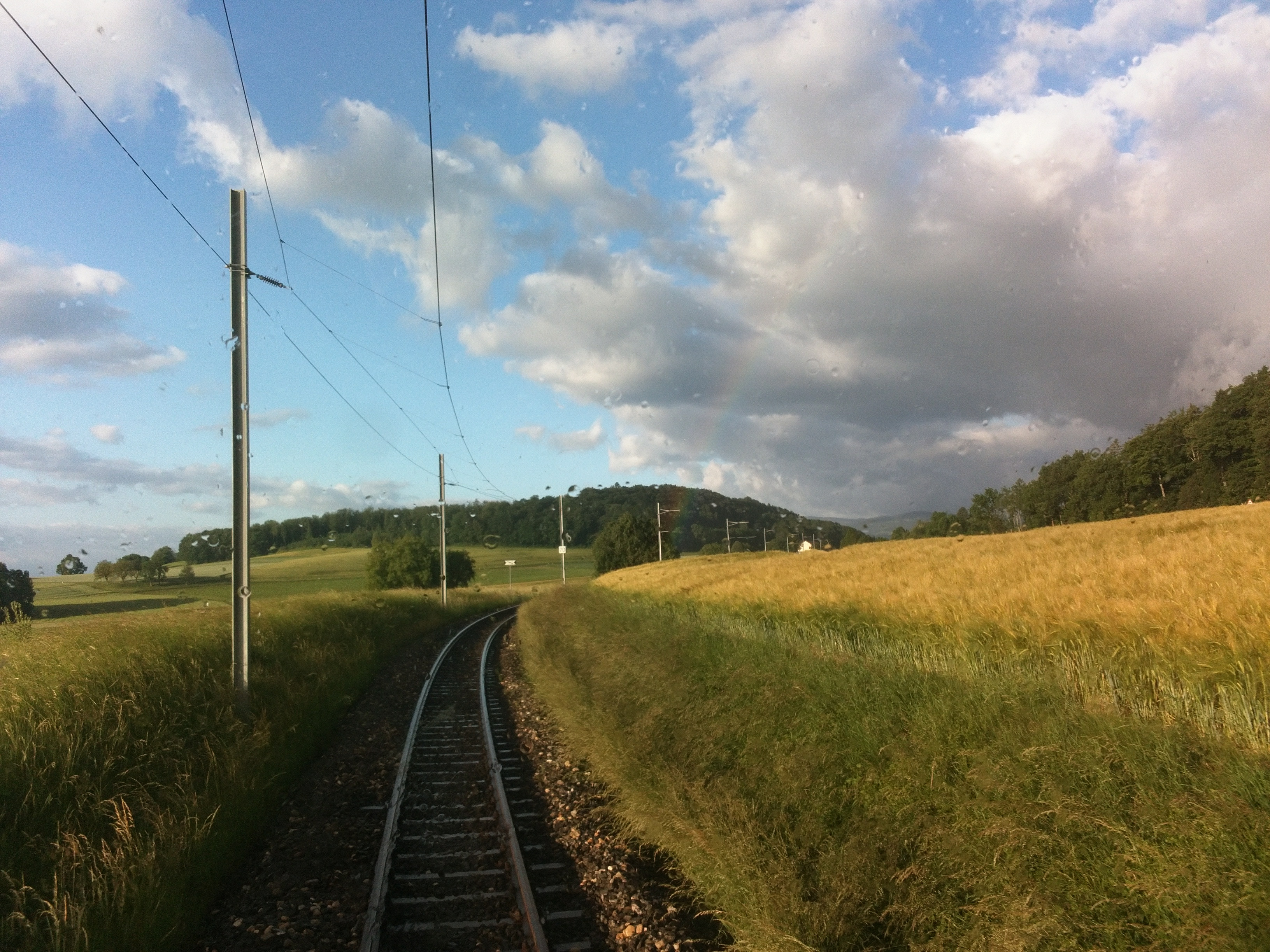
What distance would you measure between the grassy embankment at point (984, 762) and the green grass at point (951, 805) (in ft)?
0.06

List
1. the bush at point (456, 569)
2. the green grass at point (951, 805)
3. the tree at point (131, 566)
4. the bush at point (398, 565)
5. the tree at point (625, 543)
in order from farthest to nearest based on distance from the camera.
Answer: the tree at point (625, 543), the bush at point (456, 569), the bush at point (398, 565), the tree at point (131, 566), the green grass at point (951, 805)

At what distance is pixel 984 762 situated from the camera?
5191 mm

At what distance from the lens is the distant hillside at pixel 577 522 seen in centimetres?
3741

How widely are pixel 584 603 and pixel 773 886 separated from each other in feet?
72.5

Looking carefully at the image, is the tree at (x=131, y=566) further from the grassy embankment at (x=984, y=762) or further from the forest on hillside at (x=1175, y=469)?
the forest on hillside at (x=1175, y=469)

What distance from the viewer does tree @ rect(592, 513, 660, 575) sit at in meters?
82.4

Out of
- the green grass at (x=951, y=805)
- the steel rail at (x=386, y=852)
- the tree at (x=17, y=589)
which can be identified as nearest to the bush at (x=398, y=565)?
the tree at (x=17, y=589)

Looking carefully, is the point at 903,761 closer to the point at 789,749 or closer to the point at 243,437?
the point at 789,749

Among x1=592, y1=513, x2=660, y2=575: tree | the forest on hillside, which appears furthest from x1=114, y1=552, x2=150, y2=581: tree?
x1=592, y1=513, x2=660, y2=575: tree

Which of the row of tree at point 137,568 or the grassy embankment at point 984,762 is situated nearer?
the grassy embankment at point 984,762

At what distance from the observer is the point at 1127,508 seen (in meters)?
60.7

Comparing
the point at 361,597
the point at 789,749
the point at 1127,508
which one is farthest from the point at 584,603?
the point at 1127,508

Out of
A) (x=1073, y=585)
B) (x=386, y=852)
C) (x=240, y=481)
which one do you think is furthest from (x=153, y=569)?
(x=1073, y=585)

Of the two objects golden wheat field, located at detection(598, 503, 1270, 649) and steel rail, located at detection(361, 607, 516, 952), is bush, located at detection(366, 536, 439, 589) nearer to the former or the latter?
golden wheat field, located at detection(598, 503, 1270, 649)
